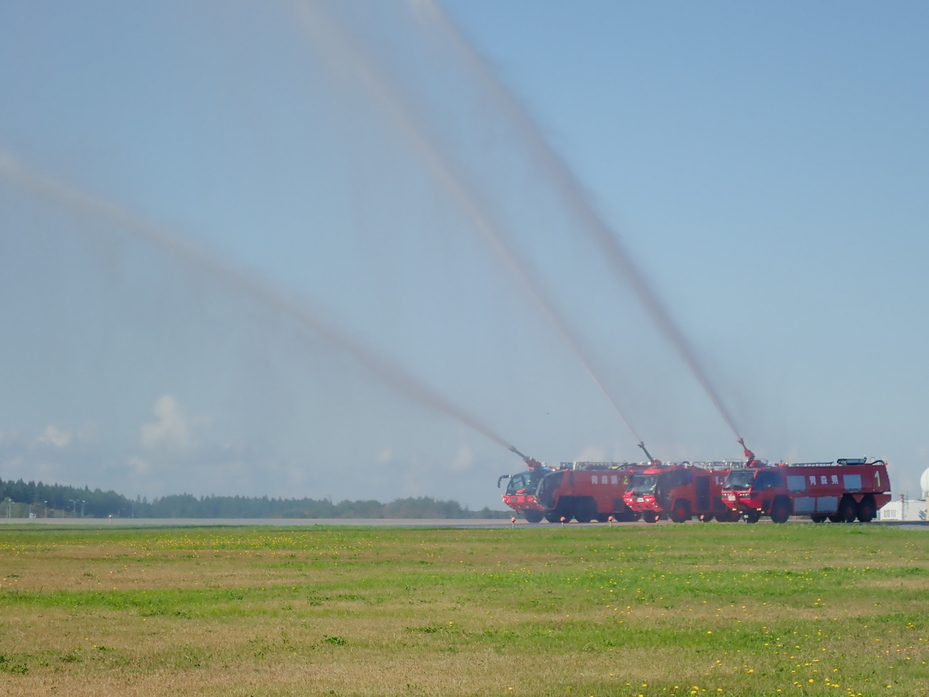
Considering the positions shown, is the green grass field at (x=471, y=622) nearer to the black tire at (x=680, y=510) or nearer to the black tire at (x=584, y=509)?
the black tire at (x=680, y=510)

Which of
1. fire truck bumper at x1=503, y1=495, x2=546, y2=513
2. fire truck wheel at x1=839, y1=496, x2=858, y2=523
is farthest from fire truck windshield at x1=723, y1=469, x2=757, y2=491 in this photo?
fire truck bumper at x1=503, y1=495, x2=546, y2=513

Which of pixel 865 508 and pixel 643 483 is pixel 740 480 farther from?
pixel 865 508

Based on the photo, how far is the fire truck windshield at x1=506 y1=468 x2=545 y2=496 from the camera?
79062 mm

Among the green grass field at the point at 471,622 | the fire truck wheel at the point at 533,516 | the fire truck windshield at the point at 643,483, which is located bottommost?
the green grass field at the point at 471,622

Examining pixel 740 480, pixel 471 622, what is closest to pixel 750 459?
pixel 740 480

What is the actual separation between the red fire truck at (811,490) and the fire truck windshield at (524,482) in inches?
601

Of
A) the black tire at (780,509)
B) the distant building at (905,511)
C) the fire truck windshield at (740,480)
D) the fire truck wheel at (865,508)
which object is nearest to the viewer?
the black tire at (780,509)

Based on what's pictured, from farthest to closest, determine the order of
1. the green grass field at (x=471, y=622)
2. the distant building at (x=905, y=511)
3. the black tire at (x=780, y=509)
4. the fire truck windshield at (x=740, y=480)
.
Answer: the distant building at (x=905, y=511) → the fire truck windshield at (x=740, y=480) → the black tire at (x=780, y=509) → the green grass field at (x=471, y=622)

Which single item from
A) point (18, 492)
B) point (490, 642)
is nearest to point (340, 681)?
point (490, 642)

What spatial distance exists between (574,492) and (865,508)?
19.7 m

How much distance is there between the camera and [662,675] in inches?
631

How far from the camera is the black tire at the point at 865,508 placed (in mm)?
68688

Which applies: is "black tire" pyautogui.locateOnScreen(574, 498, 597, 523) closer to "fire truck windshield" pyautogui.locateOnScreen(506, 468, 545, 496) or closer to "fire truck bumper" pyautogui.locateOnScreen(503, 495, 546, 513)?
"fire truck bumper" pyautogui.locateOnScreen(503, 495, 546, 513)

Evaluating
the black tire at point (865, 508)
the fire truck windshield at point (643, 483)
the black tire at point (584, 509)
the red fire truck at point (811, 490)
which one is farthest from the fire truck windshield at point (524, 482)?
the black tire at point (865, 508)
